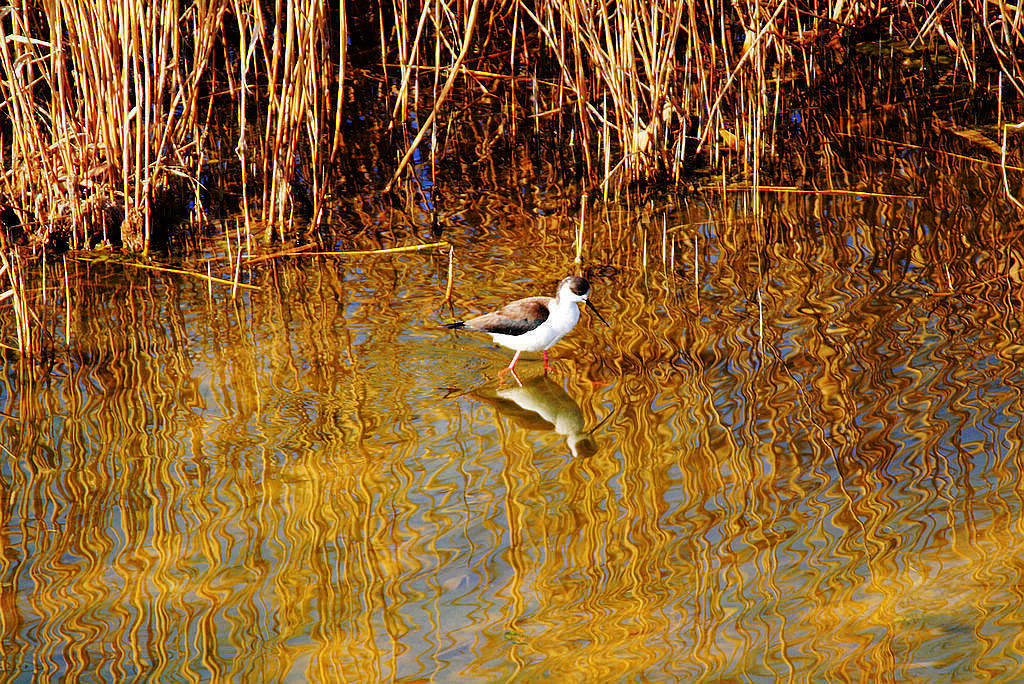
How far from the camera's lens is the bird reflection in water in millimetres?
4473

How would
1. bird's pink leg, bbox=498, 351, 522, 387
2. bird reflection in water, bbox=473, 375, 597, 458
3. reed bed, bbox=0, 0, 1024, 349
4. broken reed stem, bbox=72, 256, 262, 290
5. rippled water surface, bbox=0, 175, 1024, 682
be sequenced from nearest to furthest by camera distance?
rippled water surface, bbox=0, 175, 1024, 682, bird reflection in water, bbox=473, 375, 597, 458, bird's pink leg, bbox=498, 351, 522, 387, reed bed, bbox=0, 0, 1024, 349, broken reed stem, bbox=72, 256, 262, 290

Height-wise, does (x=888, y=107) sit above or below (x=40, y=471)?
above

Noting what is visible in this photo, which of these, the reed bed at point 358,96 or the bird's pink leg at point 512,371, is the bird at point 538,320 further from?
the reed bed at point 358,96

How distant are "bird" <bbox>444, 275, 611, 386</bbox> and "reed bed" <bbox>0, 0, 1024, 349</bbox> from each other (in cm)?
194

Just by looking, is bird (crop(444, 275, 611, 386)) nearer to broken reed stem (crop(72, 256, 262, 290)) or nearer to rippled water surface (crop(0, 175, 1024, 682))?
rippled water surface (crop(0, 175, 1024, 682))

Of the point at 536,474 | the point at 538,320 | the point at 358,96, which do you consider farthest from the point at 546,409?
the point at 358,96

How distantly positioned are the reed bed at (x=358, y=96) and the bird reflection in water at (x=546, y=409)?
2194mm

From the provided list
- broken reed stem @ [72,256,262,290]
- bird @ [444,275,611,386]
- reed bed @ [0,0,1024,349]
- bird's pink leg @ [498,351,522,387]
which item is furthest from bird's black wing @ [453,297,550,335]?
reed bed @ [0,0,1024,349]

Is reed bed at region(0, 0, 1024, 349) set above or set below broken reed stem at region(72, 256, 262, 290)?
above

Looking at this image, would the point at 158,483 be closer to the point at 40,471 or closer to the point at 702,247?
the point at 40,471

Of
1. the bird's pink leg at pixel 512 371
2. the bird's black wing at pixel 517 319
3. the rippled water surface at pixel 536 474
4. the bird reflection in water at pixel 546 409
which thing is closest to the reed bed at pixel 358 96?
the rippled water surface at pixel 536 474

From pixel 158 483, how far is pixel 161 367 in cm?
114

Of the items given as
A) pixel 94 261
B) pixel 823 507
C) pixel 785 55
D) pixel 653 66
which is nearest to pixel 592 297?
pixel 653 66

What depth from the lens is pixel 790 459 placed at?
420 cm
